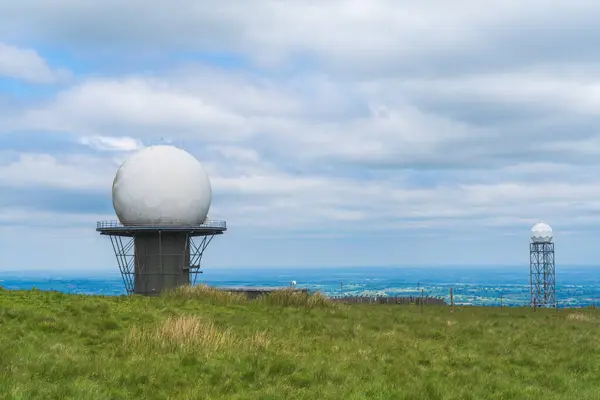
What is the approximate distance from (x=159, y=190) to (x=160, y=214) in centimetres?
191

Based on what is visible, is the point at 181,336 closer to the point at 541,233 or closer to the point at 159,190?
the point at 159,190

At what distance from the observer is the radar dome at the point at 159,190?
5103cm

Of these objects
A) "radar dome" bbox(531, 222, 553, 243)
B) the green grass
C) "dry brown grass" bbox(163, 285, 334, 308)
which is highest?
"radar dome" bbox(531, 222, 553, 243)

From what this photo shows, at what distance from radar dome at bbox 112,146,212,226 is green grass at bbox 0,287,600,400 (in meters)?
23.5

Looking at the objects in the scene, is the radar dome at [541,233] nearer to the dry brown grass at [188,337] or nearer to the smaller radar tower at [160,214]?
the smaller radar tower at [160,214]

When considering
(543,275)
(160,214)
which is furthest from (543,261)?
(160,214)

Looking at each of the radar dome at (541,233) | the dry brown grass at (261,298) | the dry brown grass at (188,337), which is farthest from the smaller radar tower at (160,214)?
the radar dome at (541,233)

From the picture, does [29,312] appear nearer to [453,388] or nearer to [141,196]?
[453,388]

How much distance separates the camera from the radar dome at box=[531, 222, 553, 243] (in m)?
85.7

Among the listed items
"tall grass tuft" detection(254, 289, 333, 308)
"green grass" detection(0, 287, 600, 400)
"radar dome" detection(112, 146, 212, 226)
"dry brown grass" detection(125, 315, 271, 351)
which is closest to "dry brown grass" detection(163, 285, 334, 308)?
"tall grass tuft" detection(254, 289, 333, 308)

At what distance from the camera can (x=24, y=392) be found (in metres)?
11.6

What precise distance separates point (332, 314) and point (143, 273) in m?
27.1

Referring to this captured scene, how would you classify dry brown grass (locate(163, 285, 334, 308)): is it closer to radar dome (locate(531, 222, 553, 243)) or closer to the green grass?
the green grass

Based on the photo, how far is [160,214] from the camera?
5103 cm
